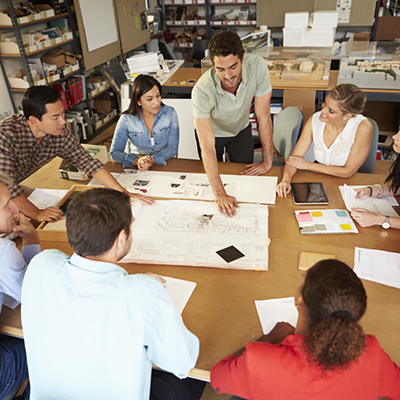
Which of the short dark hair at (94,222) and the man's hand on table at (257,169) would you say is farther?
the man's hand on table at (257,169)

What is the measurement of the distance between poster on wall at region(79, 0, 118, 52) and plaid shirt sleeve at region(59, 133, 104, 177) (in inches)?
124

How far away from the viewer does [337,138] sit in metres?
Result: 2.17

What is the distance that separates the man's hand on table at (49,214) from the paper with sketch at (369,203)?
143cm

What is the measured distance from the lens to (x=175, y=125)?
8.39ft

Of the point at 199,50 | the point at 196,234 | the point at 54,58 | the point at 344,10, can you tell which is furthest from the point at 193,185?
the point at 344,10

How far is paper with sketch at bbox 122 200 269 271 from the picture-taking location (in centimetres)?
154

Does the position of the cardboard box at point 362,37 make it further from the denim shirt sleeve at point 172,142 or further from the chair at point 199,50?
the denim shirt sleeve at point 172,142

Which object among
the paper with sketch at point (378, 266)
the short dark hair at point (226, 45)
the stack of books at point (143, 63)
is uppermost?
the short dark hair at point (226, 45)

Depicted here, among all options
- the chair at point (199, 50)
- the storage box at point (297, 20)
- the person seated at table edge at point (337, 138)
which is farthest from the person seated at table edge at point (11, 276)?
the chair at point (199, 50)

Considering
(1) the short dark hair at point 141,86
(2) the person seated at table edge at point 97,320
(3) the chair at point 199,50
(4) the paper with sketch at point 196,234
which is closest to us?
(2) the person seated at table edge at point 97,320

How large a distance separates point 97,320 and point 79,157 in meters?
1.34

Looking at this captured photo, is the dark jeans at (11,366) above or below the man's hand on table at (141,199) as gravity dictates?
below

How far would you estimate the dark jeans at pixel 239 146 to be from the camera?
8.64ft

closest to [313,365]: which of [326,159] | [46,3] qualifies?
[326,159]
